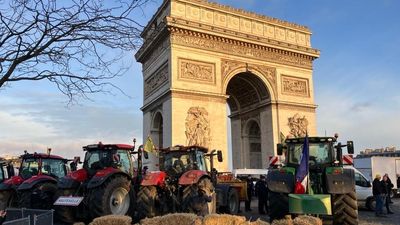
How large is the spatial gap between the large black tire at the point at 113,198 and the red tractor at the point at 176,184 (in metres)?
0.29

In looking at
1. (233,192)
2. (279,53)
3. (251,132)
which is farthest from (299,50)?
(233,192)

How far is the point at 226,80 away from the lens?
27.7 m

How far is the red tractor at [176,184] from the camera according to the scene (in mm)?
9422

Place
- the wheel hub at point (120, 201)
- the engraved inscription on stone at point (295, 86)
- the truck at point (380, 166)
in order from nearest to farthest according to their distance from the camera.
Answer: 1. the wheel hub at point (120, 201)
2. the truck at point (380, 166)
3. the engraved inscription on stone at point (295, 86)

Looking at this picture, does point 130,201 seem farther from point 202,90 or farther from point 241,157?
point 241,157

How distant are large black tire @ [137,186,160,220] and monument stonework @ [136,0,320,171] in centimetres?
1521

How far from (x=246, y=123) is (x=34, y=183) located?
23706 millimetres

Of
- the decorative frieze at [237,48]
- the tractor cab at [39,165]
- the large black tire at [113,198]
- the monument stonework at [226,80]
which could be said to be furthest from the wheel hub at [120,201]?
the decorative frieze at [237,48]

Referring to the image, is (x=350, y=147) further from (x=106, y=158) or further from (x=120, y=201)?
(x=106, y=158)

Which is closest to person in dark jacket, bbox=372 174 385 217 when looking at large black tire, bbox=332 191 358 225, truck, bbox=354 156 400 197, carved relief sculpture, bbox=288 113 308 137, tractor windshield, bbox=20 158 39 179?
large black tire, bbox=332 191 358 225

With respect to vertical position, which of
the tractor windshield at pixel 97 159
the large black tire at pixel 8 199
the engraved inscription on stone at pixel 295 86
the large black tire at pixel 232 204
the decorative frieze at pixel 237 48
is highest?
the decorative frieze at pixel 237 48

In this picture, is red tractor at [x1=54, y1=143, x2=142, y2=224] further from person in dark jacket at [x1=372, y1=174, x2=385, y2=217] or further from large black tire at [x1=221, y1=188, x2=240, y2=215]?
person in dark jacket at [x1=372, y1=174, x2=385, y2=217]

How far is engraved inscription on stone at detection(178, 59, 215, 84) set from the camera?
25984 mm

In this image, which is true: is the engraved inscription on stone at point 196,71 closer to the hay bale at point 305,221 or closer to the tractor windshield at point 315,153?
the tractor windshield at point 315,153
